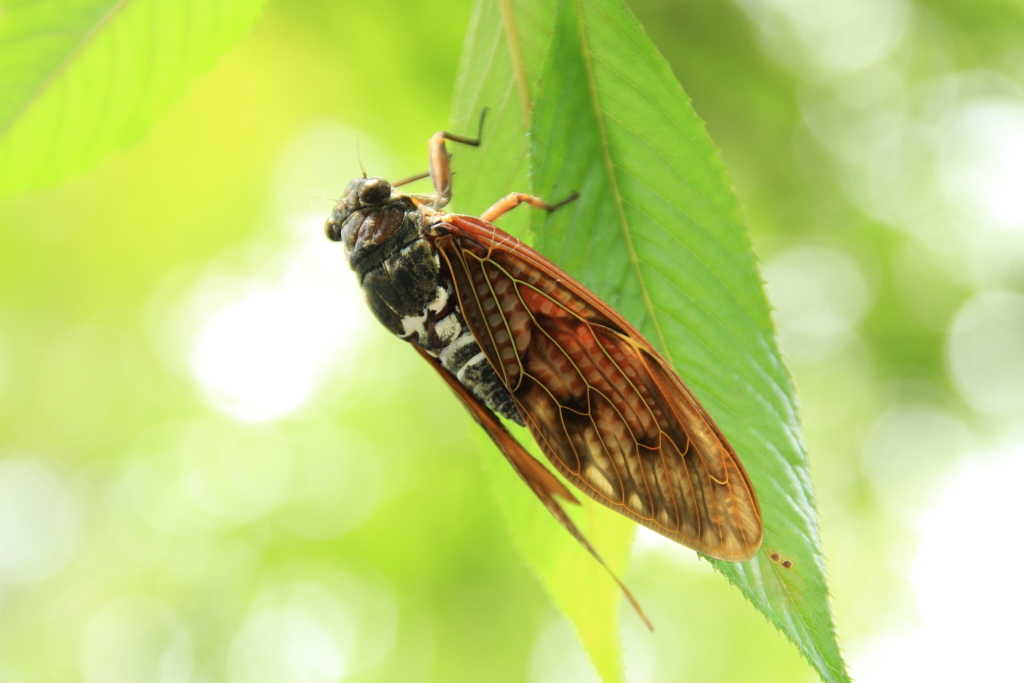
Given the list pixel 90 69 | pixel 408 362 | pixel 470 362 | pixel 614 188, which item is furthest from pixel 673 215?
pixel 408 362

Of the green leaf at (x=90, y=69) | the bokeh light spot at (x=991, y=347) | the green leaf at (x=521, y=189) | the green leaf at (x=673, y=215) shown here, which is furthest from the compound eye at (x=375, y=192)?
the bokeh light spot at (x=991, y=347)

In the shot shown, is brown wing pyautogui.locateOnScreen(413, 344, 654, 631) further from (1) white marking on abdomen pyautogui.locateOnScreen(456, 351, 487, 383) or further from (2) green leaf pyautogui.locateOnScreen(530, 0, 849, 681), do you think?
(2) green leaf pyautogui.locateOnScreen(530, 0, 849, 681)

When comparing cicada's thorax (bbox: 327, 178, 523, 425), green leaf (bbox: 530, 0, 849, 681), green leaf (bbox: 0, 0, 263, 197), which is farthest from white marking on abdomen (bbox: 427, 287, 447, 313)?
green leaf (bbox: 0, 0, 263, 197)

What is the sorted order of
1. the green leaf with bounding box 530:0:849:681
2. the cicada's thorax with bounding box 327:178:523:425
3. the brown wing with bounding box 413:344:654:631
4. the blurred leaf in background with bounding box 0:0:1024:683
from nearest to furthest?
the green leaf with bounding box 530:0:849:681 < the brown wing with bounding box 413:344:654:631 < the cicada's thorax with bounding box 327:178:523:425 < the blurred leaf in background with bounding box 0:0:1024:683

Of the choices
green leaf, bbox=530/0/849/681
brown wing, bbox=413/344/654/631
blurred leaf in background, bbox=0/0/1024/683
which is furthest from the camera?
blurred leaf in background, bbox=0/0/1024/683

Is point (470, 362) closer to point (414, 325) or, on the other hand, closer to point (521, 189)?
point (414, 325)

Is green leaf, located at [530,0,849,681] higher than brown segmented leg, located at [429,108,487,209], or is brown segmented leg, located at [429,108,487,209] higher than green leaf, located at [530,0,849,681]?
brown segmented leg, located at [429,108,487,209]

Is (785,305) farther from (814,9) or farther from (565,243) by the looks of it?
(565,243)

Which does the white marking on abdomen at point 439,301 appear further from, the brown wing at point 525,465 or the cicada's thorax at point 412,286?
the brown wing at point 525,465
